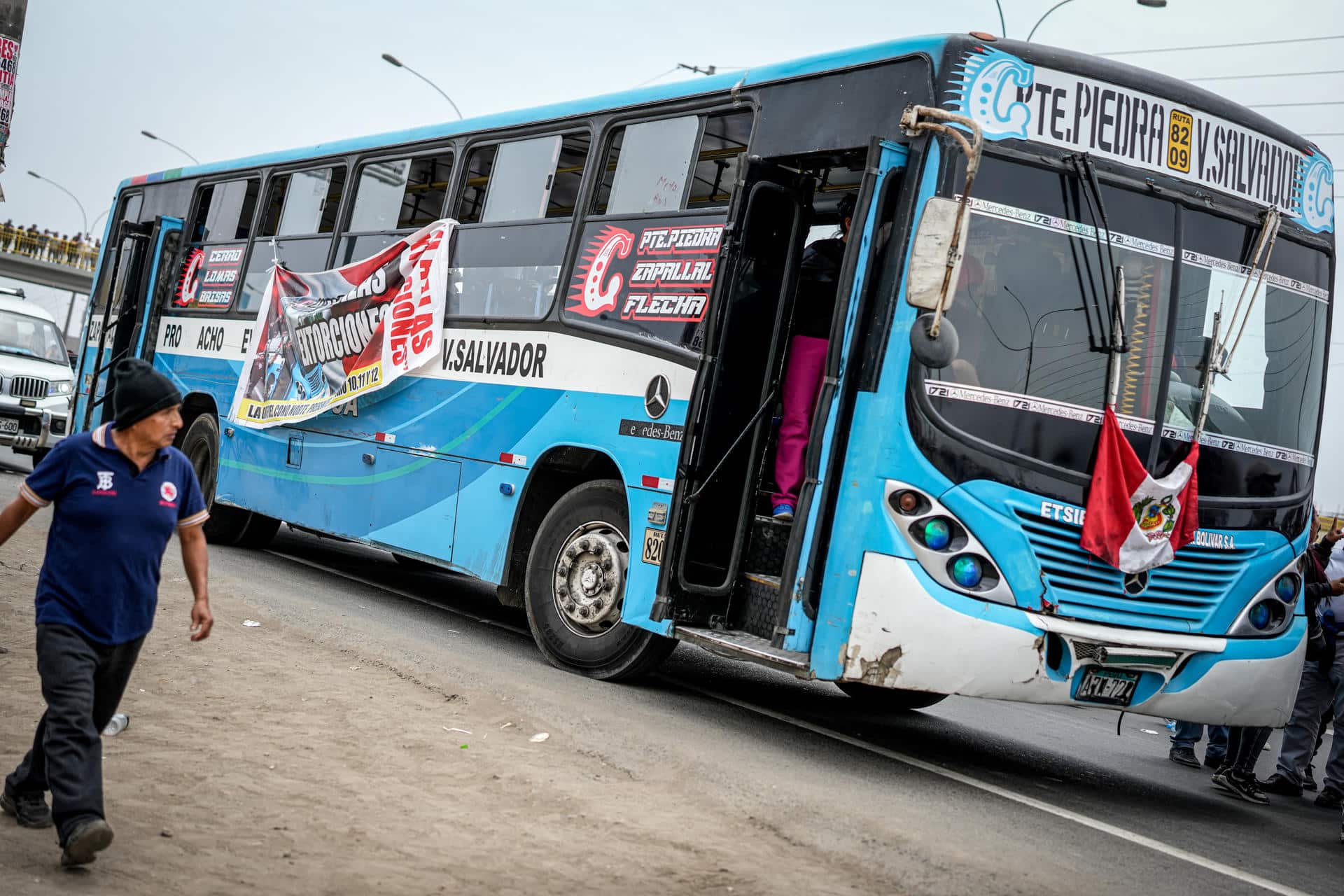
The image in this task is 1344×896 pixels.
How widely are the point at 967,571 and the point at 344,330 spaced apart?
644 cm

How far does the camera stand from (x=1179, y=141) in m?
7.29

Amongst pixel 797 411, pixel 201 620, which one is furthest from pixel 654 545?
pixel 201 620

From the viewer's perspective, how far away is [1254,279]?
7.45 m

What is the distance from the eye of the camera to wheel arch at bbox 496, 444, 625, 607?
30.1 ft

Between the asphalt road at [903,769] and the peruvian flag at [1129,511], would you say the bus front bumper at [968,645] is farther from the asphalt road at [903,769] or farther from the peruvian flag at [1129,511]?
the asphalt road at [903,769]

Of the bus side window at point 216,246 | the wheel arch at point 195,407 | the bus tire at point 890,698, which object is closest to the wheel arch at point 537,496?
the bus tire at point 890,698

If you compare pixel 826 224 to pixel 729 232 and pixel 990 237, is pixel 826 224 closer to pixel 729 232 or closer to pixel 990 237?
pixel 729 232

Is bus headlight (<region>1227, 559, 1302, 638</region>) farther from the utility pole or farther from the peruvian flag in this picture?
the utility pole

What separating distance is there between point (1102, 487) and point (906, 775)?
174 cm

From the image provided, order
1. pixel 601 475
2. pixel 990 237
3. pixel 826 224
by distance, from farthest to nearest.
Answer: pixel 601 475 < pixel 826 224 < pixel 990 237

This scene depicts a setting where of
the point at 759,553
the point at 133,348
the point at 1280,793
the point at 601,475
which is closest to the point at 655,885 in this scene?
the point at 759,553

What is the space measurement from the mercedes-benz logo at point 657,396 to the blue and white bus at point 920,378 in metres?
0.03

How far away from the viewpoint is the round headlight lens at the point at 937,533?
22.1ft

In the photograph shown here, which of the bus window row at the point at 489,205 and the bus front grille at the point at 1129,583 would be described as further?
the bus window row at the point at 489,205
